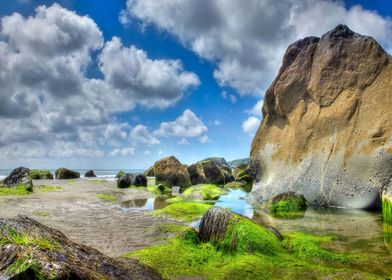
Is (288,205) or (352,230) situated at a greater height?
(288,205)

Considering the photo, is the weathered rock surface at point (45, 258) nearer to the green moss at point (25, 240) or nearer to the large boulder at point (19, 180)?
the green moss at point (25, 240)

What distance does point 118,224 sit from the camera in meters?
15.6

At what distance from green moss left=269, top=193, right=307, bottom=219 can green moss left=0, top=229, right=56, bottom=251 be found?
52.2 feet

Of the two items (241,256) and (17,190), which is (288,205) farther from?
(17,190)

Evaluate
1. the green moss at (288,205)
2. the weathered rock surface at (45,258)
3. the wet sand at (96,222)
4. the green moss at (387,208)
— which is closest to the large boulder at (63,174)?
the wet sand at (96,222)

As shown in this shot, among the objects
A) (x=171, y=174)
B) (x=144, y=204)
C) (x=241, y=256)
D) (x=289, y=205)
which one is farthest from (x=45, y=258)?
(x=171, y=174)

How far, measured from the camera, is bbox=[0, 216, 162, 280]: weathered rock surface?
4.00 meters

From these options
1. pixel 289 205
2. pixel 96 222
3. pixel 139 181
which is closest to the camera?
pixel 96 222

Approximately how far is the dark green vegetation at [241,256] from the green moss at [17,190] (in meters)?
20.9

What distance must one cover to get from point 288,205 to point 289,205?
0.07 m

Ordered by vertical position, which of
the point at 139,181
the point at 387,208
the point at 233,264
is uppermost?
the point at 139,181

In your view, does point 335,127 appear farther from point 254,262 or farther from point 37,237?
point 37,237

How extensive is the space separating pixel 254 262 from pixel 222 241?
151 centimetres

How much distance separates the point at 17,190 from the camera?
2830 cm
